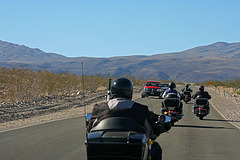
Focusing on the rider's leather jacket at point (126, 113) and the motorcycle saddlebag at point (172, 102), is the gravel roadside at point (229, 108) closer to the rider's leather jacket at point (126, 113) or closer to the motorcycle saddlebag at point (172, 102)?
the motorcycle saddlebag at point (172, 102)

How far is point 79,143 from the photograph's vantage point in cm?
1040

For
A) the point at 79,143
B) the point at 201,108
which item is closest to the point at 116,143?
the point at 79,143

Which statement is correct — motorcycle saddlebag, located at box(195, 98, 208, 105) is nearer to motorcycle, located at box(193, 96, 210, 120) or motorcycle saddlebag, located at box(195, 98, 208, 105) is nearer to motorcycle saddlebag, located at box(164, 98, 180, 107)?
motorcycle, located at box(193, 96, 210, 120)

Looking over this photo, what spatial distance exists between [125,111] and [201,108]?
13.5m

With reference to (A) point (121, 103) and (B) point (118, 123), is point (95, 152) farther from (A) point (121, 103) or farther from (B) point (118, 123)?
(A) point (121, 103)

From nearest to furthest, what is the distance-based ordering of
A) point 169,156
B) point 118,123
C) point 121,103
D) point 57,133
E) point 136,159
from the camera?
point 136,159 < point 118,123 < point 121,103 < point 169,156 < point 57,133

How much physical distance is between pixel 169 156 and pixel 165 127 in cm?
313

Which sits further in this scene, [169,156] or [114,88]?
[169,156]

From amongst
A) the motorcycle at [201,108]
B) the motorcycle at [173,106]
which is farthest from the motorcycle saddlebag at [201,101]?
the motorcycle at [173,106]

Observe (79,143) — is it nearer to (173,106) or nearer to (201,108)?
(173,106)

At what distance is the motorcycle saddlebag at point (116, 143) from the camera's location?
4297 mm

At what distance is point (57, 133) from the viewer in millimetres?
12523

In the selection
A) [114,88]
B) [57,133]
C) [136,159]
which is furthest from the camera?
[57,133]

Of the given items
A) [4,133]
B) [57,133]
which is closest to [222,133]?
[57,133]
